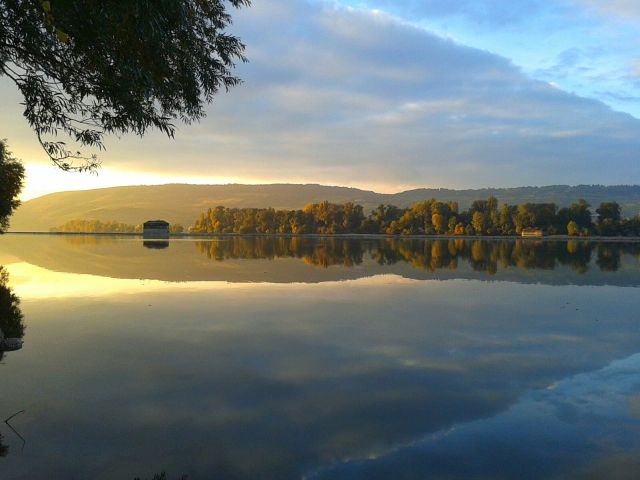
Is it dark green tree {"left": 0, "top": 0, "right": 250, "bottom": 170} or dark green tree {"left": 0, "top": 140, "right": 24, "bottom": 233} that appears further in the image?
dark green tree {"left": 0, "top": 140, "right": 24, "bottom": 233}

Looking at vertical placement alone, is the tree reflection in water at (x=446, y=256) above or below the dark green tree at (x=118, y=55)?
below

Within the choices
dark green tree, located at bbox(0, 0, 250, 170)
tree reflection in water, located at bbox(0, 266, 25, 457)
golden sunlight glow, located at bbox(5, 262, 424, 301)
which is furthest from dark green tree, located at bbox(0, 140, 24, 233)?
dark green tree, located at bbox(0, 0, 250, 170)

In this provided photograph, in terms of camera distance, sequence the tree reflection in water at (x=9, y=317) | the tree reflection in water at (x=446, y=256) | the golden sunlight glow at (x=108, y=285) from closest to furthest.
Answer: the tree reflection in water at (x=9, y=317) < the golden sunlight glow at (x=108, y=285) < the tree reflection in water at (x=446, y=256)

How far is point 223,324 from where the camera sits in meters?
20.2

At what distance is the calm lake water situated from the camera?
870 centimetres

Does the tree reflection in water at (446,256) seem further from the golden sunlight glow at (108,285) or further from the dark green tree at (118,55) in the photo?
the dark green tree at (118,55)

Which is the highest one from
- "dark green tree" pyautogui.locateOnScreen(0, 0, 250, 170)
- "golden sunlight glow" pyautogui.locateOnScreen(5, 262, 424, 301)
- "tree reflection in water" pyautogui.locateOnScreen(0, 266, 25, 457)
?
"dark green tree" pyautogui.locateOnScreen(0, 0, 250, 170)

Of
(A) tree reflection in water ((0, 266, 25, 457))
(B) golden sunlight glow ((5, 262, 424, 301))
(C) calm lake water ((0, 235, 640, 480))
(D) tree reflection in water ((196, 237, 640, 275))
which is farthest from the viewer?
(D) tree reflection in water ((196, 237, 640, 275))

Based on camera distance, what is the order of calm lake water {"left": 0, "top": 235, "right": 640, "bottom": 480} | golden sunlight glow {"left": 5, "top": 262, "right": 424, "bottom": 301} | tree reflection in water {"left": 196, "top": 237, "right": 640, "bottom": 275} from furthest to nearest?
tree reflection in water {"left": 196, "top": 237, "right": 640, "bottom": 275} < golden sunlight glow {"left": 5, "top": 262, "right": 424, "bottom": 301} < calm lake water {"left": 0, "top": 235, "right": 640, "bottom": 480}

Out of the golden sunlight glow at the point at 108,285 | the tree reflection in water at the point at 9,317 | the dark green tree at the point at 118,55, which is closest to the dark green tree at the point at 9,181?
the golden sunlight glow at the point at 108,285

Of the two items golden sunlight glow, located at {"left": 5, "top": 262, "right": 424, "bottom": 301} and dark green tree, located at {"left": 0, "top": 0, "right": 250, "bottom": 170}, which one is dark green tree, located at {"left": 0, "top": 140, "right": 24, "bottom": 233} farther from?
dark green tree, located at {"left": 0, "top": 0, "right": 250, "bottom": 170}

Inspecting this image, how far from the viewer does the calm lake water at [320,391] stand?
28.5 feet

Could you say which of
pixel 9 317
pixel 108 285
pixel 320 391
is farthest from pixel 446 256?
pixel 320 391

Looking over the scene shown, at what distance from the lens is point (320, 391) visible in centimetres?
1212
